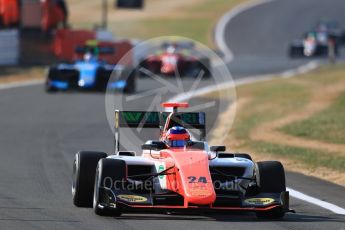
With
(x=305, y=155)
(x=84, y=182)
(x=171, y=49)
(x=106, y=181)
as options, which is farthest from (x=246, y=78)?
(x=106, y=181)

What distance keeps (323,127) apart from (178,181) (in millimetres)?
13968

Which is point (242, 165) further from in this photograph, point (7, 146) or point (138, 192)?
point (7, 146)

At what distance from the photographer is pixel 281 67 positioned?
5366 cm

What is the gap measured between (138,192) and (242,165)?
1.21 m

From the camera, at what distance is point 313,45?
6269 cm

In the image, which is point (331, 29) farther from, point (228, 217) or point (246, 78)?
point (228, 217)

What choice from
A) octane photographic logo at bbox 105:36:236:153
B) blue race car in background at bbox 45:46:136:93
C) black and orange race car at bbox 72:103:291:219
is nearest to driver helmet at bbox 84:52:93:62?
blue race car in background at bbox 45:46:136:93

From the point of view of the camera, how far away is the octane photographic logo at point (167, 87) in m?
23.9

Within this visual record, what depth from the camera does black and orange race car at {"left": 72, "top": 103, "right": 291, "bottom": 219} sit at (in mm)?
11305

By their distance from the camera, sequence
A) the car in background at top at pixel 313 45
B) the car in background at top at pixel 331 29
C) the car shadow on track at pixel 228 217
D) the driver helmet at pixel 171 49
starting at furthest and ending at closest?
the car in background at top at pixel 331 29 → the car in background at top at pixel 313 45 → the driver helmet at pixel 171 49 → the car shadow on track at pixel 228 217

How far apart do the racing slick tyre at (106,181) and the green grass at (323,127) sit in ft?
37.1

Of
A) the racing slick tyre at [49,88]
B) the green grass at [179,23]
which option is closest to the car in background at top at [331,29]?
the green grass at [179,23]

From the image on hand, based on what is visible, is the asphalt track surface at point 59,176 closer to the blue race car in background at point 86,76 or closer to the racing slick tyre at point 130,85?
the blue race car in background at point 86,76

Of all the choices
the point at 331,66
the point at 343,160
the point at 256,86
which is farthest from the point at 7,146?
the point at 331,66
